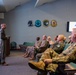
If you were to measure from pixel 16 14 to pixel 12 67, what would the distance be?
4.59 meters

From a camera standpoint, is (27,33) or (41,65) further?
(27,33)

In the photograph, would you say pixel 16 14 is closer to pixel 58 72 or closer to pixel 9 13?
pixel 9 13

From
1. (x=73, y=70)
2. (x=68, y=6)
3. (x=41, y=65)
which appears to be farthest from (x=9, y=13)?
(x=73, y=70)

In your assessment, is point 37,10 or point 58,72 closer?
point 58,72

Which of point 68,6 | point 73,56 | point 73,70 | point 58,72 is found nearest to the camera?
point 73,70

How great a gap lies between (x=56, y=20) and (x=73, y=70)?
7.22m

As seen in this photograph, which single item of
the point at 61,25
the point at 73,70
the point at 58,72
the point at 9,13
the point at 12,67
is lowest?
the point at 12,67

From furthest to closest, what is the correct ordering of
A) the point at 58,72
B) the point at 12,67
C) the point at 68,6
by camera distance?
the point at 68,6, the point at 12,67, the point at 58,72

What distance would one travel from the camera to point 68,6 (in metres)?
9.52

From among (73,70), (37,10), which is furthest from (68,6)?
Result: (73,70)

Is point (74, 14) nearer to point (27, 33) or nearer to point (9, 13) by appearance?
point (27, 33)

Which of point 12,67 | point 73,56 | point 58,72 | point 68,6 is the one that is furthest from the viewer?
point 68,6

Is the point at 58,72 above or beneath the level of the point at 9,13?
beneath

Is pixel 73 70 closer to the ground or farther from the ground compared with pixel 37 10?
closer to the ground
